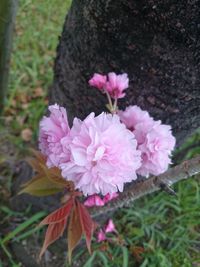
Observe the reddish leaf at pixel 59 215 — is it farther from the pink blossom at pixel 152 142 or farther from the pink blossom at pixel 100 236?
the pink blossom at pixel 100 236

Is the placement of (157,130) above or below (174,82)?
below

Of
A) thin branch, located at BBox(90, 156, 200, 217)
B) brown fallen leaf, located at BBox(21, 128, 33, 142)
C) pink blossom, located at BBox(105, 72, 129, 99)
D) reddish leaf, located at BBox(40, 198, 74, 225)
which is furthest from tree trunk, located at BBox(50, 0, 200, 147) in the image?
brown fallen leaf, located at BBox(21, 128, 33, 142)

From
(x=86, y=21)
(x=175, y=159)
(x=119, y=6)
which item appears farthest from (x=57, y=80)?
(x=175, y=159)

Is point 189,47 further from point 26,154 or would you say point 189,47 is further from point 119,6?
point 26,154

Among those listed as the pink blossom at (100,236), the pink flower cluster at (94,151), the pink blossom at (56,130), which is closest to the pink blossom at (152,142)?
the pink flower cluster at (94,151)

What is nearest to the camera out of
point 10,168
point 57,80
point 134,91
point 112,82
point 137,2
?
point 137,2

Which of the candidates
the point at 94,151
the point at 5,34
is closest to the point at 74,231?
the point at 94,151
